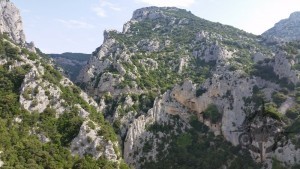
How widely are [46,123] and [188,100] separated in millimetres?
41957

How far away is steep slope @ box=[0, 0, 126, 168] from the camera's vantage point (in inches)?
2955

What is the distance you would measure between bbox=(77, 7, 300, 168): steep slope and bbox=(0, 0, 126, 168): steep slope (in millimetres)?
10655

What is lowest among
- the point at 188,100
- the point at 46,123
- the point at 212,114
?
the point at 46,123

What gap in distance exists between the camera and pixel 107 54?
142375 millimetres

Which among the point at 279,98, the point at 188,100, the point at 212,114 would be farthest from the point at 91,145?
the point at 279,98

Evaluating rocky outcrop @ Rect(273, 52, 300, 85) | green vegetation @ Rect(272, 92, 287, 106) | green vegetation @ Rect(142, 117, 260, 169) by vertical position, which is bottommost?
green vegetation @ Rect(142, 117, 260, 169)

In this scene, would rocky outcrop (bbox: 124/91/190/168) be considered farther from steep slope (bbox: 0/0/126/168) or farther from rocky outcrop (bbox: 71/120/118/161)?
rocky outcrop (bbox: 71/120/118/161)

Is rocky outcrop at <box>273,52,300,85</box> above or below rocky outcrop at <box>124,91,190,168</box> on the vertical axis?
above

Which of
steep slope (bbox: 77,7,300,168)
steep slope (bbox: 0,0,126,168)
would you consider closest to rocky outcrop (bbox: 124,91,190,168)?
steep slope (bbox: 77,7,300,168)

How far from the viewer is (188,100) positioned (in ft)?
362

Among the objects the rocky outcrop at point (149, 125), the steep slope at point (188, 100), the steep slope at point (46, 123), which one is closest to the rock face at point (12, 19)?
the steep slope at point (188, 100)

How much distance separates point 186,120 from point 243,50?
195ft

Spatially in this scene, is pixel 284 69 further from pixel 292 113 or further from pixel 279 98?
pixel 292 113

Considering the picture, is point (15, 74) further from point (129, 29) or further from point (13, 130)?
point (129, 29)
